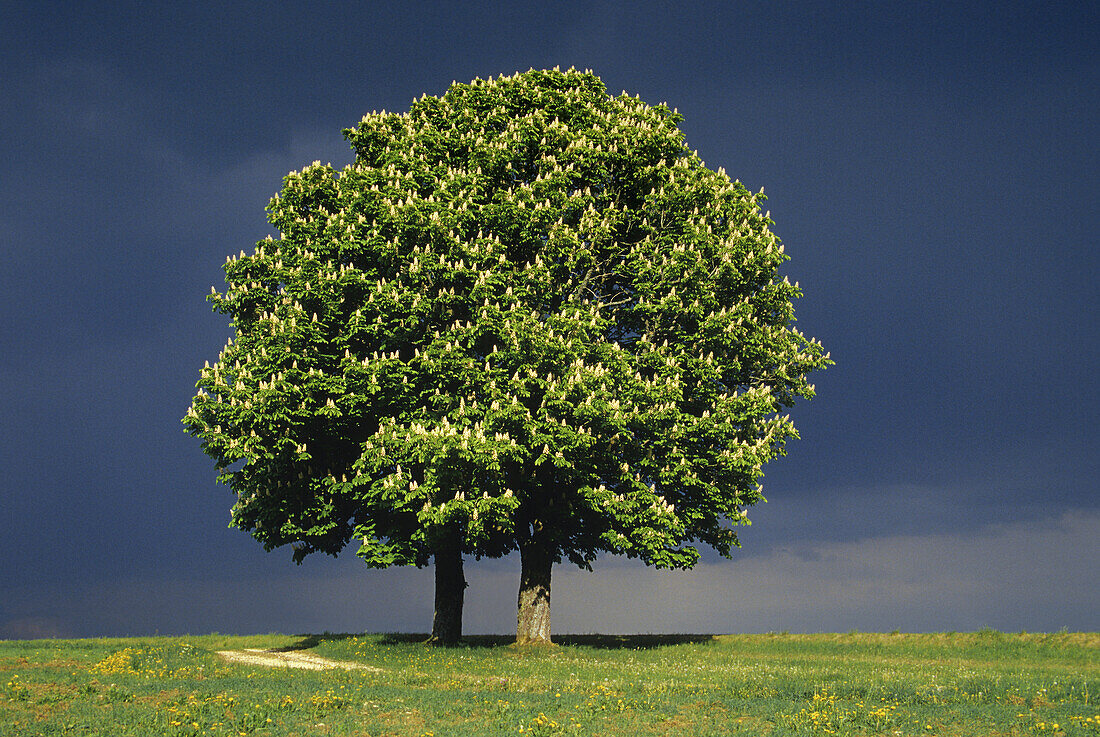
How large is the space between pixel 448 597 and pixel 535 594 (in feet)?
14.9

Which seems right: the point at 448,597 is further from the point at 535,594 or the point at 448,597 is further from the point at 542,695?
the point at 542,695

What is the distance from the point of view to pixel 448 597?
110 ft

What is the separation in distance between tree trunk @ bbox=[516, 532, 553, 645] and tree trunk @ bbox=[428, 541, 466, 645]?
3.48 m

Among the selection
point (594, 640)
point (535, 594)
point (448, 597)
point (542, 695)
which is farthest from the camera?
point (594, 640)

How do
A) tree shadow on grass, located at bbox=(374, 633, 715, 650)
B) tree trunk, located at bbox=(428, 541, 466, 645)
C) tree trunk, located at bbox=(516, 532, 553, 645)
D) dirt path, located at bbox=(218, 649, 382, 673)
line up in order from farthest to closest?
tree shadow on grass, located at bbox=(374, 633, 715, 650) < tree trunk, located at bbox=(428, 541, 466, 645) < tree trunk, located at bbox=(516, 532, 553, 645) < dirt path, located at bbox=(218, 649, 382, 673)

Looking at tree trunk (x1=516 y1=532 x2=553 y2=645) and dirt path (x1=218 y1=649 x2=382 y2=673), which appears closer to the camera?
dirt path (x1=218 y1=649 x2=382 y2=673)

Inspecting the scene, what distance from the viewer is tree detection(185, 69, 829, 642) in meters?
26.5

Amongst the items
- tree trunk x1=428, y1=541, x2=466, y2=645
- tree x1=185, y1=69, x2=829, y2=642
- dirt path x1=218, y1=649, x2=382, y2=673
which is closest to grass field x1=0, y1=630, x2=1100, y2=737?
dirt path x1=218, y1=649, x2=382, y2=673

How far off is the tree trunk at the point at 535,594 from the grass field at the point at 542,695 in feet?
4.19

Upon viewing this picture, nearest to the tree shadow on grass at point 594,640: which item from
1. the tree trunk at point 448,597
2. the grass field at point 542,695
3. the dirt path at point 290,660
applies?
the tree trunk at point 448,597

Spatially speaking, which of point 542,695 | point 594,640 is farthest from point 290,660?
point 594,640

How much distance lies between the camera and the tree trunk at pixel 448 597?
1304 inches

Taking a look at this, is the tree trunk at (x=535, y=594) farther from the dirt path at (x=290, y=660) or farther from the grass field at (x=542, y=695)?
the dirt path at (x=290, y=660)

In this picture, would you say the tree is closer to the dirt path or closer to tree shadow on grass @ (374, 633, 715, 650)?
tree shadow on grass @ (374, 633, 715, 650)
